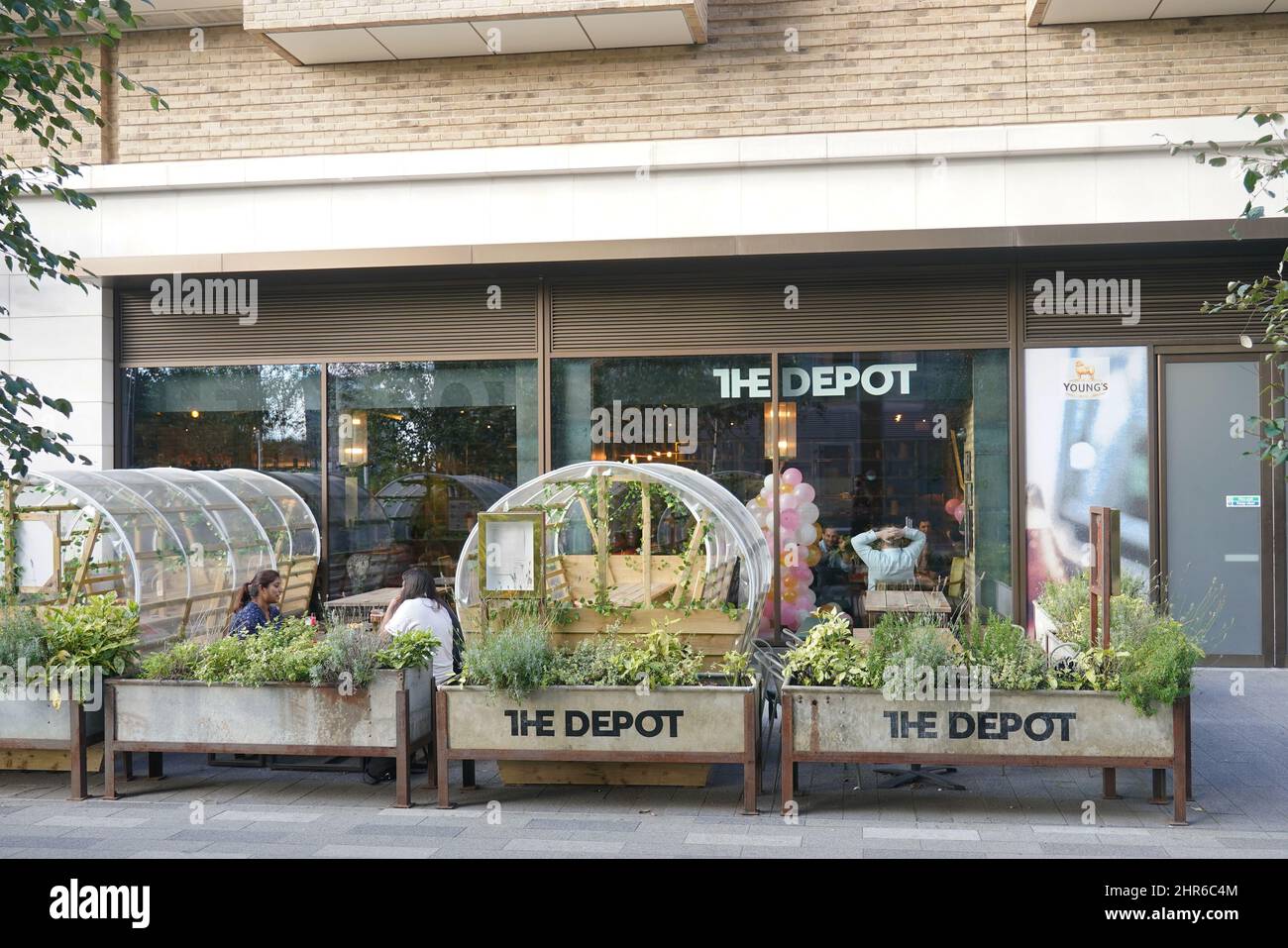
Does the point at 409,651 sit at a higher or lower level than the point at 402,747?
higher

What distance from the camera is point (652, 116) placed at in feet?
41.4

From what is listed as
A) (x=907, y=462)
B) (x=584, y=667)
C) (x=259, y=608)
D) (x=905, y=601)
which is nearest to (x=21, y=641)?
(x=259, y=608)

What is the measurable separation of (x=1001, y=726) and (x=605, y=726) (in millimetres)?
2497

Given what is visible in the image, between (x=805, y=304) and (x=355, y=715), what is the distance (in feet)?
23.4

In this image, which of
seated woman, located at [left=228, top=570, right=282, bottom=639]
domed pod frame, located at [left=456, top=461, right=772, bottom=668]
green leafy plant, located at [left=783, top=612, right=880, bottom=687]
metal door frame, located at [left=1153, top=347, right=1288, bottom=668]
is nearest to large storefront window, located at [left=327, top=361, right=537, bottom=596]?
domed pod frame, located at [left=456, top=461, right=772, bottom=668]

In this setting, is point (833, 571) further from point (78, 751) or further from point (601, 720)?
point (78, 751)

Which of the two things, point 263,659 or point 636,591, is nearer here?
point 263,659

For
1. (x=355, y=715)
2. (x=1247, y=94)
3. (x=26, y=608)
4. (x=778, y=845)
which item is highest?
(x=1247, y=94)

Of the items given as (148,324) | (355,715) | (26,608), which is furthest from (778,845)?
(148,324)

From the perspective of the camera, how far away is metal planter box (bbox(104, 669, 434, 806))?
776 cm

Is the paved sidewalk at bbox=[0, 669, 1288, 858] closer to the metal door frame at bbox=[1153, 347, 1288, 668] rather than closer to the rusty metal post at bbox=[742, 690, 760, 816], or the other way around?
the rusty metal post at bbox=[742, 690, 760, 816]

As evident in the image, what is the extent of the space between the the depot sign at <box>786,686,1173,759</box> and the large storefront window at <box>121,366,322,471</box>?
8027 millimetres

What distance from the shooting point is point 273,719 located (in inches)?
309

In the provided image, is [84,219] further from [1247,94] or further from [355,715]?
[1247,94]
